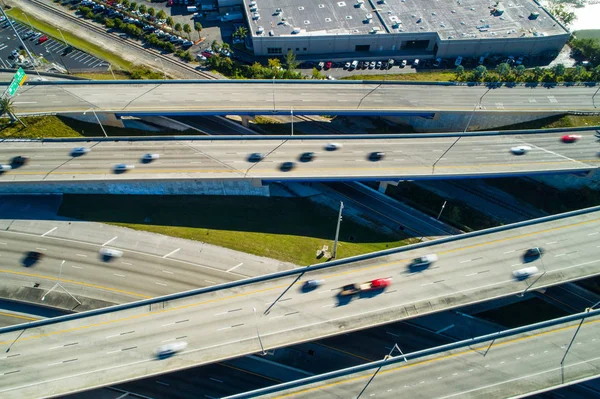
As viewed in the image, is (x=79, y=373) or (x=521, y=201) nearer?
(x=79, y=373)

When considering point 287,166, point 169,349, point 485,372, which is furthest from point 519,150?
point 169,349

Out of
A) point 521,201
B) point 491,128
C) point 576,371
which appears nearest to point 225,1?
point 491,128

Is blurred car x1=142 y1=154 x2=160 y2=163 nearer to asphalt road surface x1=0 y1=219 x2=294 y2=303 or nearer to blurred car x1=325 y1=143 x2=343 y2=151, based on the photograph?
asphalt road surface x1=0 y1=219 x2=294 y2=303

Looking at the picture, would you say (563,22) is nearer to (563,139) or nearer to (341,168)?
(563,139)

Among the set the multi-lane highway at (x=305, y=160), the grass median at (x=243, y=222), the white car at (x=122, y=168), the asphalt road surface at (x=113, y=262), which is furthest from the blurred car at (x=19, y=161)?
the white car at (x=122, y=168)

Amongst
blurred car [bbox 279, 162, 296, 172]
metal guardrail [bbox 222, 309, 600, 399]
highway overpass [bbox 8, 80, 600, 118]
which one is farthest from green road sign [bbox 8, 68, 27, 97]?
metal guardrail [bbox 222, 309, 600, 399]

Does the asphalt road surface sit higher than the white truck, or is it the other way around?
the white truck
